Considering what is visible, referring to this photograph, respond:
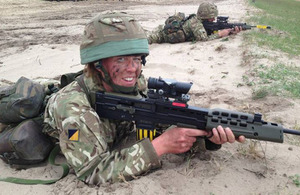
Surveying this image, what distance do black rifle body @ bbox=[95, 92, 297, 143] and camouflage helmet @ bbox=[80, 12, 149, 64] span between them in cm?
43

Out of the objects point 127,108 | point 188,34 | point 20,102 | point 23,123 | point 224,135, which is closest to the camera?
point 224,135

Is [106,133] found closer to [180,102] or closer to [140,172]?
[140,172]

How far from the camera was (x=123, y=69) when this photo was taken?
266cm

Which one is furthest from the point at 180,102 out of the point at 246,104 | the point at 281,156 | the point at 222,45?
the point at 222,45

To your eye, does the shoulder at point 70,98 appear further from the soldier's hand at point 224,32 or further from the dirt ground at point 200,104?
the soldier's hand at point 224,32

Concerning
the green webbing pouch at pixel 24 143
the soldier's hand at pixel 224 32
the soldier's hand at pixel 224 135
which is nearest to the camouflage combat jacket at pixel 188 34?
the soldier's hand at pixel 224 32

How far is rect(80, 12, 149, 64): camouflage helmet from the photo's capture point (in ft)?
8.50

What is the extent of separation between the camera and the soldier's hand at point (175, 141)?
262cm

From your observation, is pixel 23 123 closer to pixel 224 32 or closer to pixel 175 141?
pixel 175 141

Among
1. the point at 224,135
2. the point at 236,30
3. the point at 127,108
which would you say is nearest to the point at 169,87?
the point at 127,108

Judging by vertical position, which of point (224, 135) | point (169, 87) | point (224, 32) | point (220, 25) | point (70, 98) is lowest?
point (224, 32)

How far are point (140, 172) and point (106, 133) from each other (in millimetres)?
620

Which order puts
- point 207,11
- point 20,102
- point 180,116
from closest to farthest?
point 180,116 < point 20,102 < point 207,11

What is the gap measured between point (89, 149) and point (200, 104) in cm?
260
